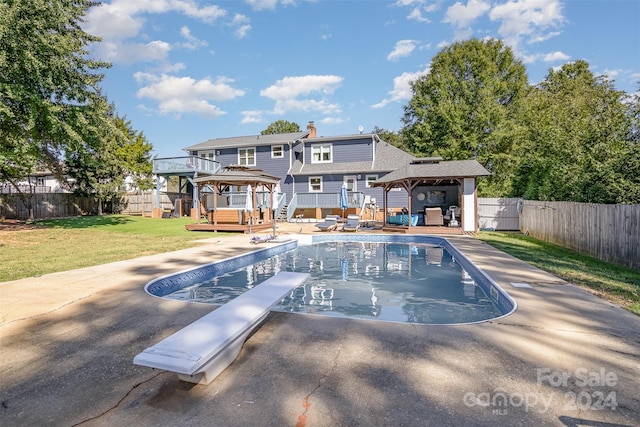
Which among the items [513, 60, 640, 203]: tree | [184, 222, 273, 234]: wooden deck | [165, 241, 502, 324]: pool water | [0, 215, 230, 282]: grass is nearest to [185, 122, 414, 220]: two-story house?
[184, 222, 273, 234]: wooden deck

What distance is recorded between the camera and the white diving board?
245cm

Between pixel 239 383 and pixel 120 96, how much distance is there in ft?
111

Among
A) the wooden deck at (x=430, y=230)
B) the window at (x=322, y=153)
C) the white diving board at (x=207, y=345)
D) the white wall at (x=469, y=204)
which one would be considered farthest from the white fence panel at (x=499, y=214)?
the white diving board at (x=207, y=345)

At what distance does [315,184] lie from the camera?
25.2 meters

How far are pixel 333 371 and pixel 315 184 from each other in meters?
22.6

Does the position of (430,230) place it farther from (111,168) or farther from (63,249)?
(111,168)

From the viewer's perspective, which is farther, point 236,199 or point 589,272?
point 236,199

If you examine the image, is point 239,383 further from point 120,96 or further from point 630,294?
point 120,96

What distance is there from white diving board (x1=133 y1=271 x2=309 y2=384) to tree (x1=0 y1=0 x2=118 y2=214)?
1556 centimetres

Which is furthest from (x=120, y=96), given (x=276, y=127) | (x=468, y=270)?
(x=468, y=270)

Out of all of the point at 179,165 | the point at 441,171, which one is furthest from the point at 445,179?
the point at 179,165

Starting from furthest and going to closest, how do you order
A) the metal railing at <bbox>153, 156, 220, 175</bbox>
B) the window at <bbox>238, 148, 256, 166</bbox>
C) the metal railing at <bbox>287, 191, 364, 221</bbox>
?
the window at <bbox>238, 148, 256, 166</bbox> → the metal railing at <bbox>153, 156, 220, 175</bbox> → the metal railing at <bbox>287, 191, 364, 221</bbox>

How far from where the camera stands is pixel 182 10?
54.0 ft

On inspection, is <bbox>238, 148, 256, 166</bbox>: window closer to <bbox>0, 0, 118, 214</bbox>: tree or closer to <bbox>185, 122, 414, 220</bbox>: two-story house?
<bbox>185, 122, 414, 220</bbox>: two-story house
